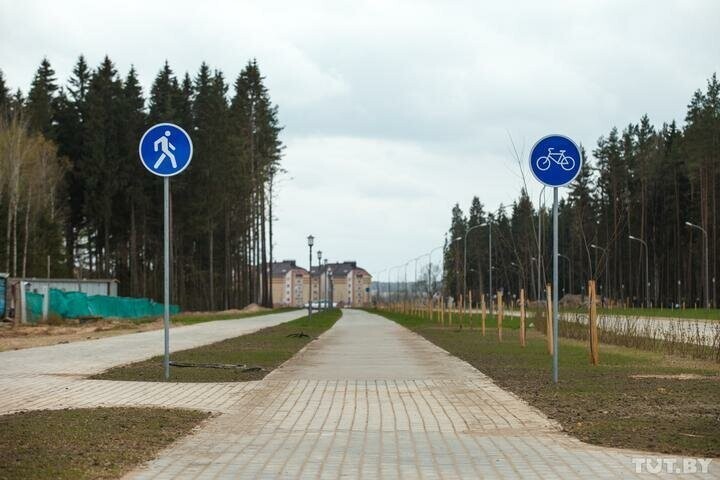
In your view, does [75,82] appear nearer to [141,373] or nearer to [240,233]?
[240,233]

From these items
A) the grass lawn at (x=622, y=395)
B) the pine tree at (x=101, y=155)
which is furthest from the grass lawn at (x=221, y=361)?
the pine tree at (x=101, y=155)

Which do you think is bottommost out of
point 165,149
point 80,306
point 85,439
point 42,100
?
point 85,439

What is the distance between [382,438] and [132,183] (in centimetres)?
6714

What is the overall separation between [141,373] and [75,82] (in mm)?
67035

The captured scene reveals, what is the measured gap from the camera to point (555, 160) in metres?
13.8

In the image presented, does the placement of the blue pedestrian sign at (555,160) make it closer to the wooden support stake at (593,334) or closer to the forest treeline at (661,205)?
the wooden support stake at (593,334)

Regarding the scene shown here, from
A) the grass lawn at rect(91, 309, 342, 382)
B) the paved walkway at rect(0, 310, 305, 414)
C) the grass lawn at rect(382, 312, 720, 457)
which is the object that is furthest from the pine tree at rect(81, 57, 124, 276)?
the grass lawn at rect(382, 312, 720, 457)

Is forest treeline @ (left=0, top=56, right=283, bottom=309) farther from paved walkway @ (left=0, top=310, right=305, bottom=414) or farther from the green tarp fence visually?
paved walkway @ (left=0, top=310, right=305, bottom=414)

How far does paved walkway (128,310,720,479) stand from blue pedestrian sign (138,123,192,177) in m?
3.47

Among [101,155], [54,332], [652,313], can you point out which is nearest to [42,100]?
[101,155]

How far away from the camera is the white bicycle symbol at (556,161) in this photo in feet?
45.2

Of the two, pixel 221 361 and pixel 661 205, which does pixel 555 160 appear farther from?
pixel 661 205

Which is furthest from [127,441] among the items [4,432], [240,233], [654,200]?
[654,200]

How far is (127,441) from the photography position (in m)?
8.23
